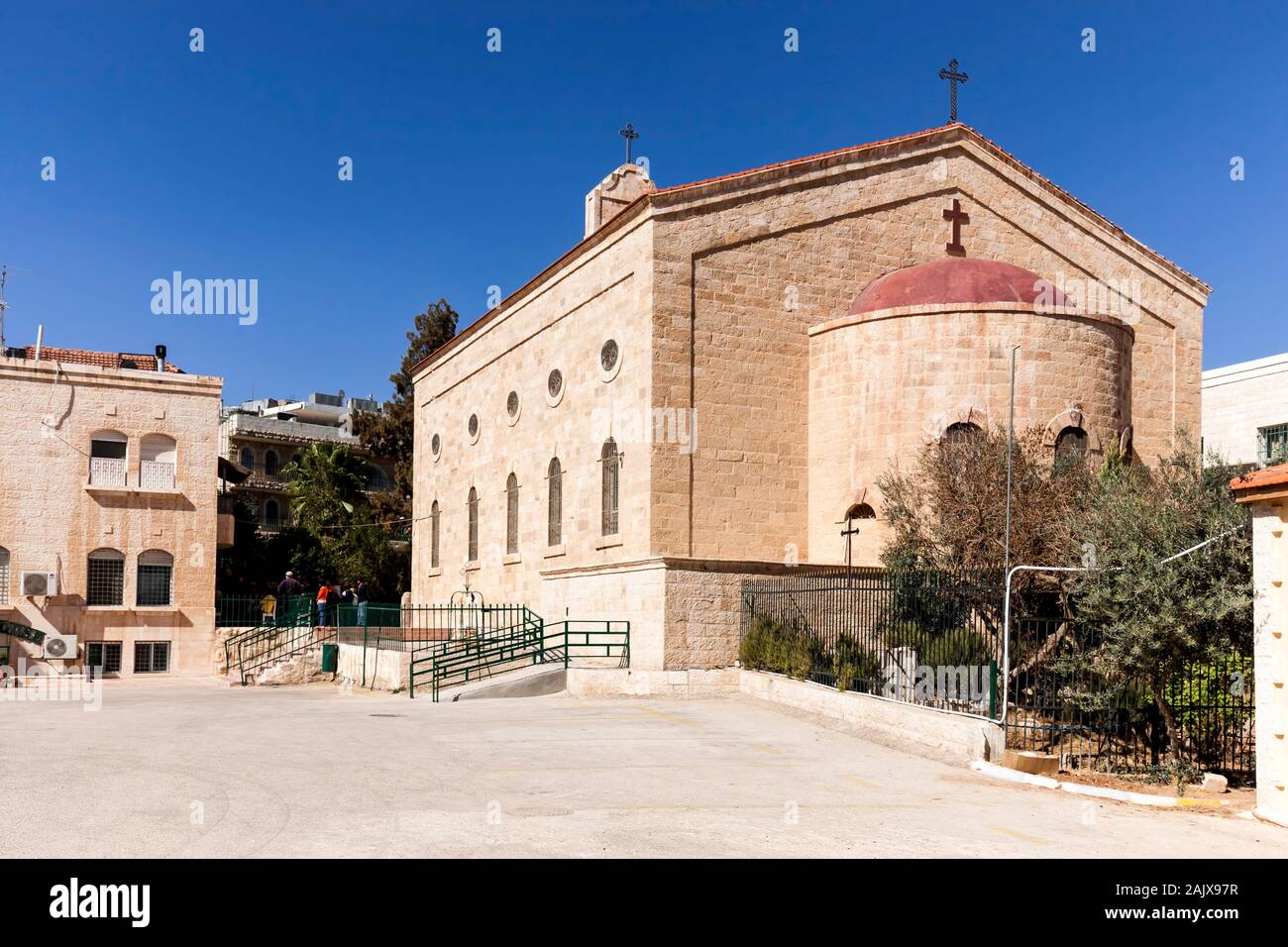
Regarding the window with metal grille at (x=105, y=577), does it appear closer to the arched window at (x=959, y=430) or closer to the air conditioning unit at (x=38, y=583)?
the air conditioning unit at (x=38, y=583)

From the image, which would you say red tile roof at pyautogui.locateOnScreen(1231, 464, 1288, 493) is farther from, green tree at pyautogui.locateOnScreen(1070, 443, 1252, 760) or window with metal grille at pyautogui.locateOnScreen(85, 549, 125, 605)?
window with metal grille at pyautogui.locateOnScreen(85, 549, 125, 605)

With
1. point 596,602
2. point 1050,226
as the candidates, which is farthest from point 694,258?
point 1050,226

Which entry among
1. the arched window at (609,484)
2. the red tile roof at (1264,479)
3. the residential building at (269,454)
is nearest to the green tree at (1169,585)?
the red tile roof at (1264,479)

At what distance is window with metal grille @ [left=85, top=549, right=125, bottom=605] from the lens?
32.4 metres

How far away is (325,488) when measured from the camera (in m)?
49.0

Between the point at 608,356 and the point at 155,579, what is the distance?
16.8 metres

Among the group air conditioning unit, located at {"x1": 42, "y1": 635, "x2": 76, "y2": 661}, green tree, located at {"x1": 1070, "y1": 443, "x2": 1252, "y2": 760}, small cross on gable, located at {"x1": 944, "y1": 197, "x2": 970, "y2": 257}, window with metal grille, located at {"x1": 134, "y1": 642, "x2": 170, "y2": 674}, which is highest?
small cross on gable, located at {"x1": 944, "y1": 197, "x2": 970, "y2": 257}

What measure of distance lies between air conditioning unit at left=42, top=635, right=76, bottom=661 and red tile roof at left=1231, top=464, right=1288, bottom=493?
3000cm

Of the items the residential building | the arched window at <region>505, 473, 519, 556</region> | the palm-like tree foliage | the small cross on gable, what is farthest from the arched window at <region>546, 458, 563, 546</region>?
the residential building

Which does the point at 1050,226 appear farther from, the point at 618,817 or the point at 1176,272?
the point at 618,817

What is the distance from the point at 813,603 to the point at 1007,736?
16.1 feet

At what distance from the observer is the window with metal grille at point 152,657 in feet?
108
